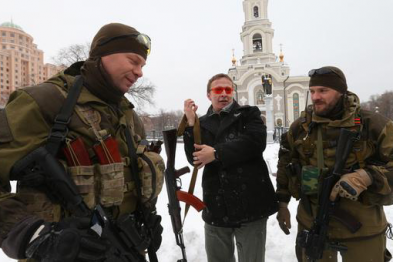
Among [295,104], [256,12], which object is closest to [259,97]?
[295,104]

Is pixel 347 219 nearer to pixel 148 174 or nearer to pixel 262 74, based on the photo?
pixel 148 174

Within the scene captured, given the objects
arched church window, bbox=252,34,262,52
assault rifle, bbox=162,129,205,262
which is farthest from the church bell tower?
assault rifle, bbox=162,129,205,262

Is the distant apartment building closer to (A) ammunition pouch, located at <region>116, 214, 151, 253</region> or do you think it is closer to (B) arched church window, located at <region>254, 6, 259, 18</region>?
(B) arched church window, located at <region>254, 6, 259, 18</region>

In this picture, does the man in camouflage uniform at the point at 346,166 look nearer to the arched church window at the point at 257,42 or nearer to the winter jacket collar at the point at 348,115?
the winter jacket collar at the point at 348,115

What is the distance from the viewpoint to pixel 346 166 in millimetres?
2281

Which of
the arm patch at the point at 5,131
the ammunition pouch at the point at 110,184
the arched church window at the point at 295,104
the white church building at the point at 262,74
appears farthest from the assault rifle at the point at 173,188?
the arched church window at the point at 295,104

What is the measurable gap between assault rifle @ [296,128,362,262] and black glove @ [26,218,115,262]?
182 cm

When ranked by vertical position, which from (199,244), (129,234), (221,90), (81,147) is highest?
(221,90)

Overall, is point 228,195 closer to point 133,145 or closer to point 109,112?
point 133,145

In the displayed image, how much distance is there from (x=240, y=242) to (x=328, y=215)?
33.7 inches

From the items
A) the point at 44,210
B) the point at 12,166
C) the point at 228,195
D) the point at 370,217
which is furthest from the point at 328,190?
the point at 12,166

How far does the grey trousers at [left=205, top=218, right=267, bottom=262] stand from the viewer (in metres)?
2.43

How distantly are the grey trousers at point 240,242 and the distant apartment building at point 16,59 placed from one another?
8329 cm

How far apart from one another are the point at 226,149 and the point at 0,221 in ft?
5.51
